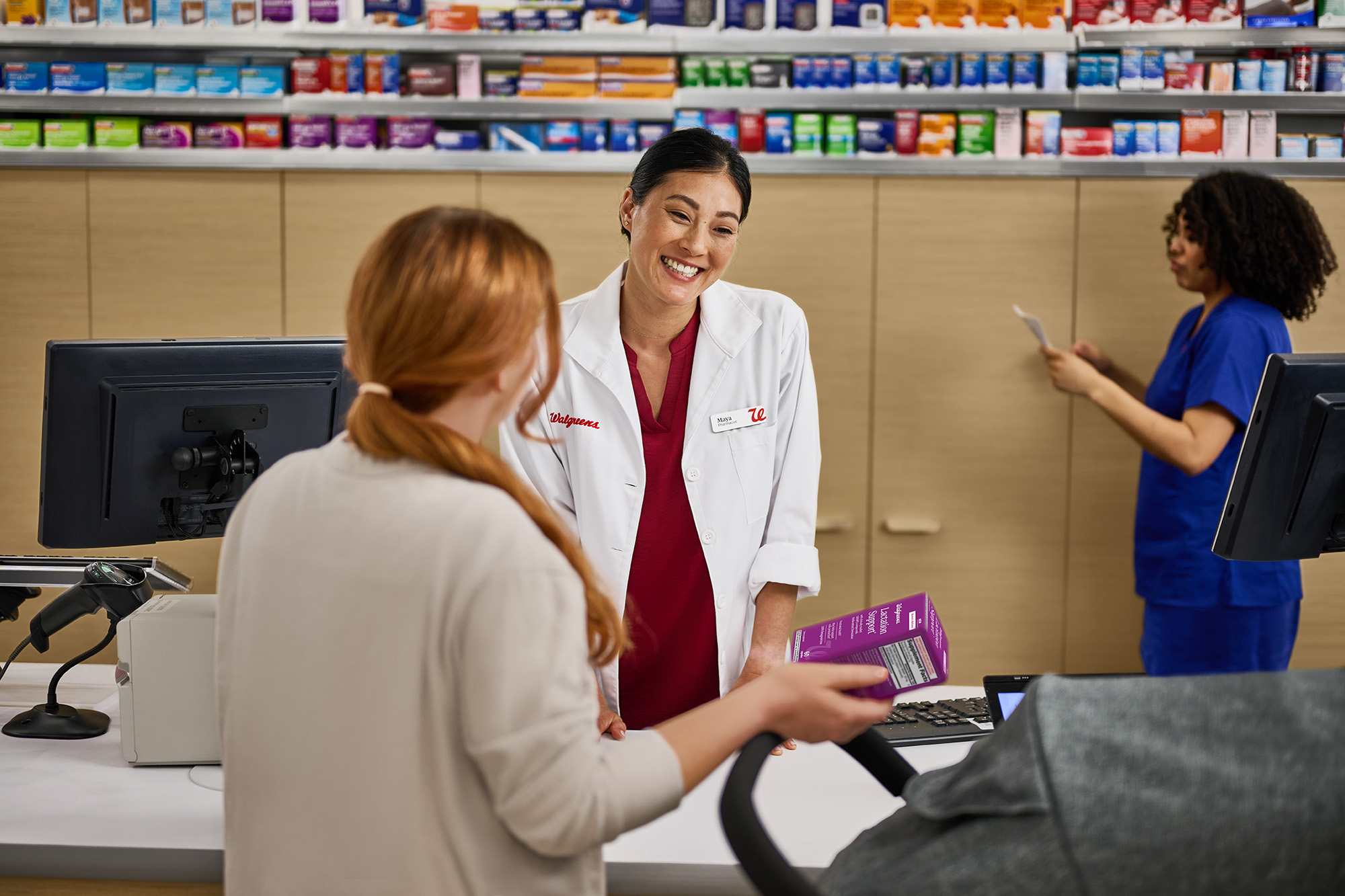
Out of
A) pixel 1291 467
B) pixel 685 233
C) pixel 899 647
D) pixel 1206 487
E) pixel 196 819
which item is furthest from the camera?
pixel 1206 487

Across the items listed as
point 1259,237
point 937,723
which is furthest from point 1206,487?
point 937,723

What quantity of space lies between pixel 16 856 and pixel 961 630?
3004 mm

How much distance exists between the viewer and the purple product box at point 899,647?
1.11 m

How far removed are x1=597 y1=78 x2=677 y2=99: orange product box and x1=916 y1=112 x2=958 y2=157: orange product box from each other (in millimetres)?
891

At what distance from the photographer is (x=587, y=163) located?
356 centimetres

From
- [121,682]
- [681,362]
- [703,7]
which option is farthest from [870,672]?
[703,7]

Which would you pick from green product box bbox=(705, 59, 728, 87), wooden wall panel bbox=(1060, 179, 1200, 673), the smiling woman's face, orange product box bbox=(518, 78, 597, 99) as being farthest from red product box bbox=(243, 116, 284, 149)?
wooden wall panel bbox=(1060, 179, 1200, 673)

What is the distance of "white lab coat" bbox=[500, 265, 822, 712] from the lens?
1943 mm

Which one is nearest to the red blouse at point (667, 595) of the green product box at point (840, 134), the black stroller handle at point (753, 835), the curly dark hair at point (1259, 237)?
the black stroller handle at point (753, 835)

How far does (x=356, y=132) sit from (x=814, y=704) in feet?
10.5

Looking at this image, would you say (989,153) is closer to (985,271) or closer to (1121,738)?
(985,271)

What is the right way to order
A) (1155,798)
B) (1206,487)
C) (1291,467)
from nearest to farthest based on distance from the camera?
(1155,798), (1291,467), (1206,487)

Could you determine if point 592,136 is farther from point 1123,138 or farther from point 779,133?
point 1123,138

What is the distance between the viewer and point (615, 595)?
193 centimetres
